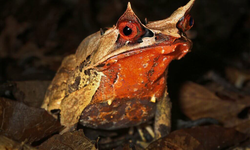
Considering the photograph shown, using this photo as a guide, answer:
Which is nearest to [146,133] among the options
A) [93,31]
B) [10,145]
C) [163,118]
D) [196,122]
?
[163,118]

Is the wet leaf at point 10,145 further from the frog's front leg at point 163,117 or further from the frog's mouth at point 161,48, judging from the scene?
the frog's front leg at point 163,117

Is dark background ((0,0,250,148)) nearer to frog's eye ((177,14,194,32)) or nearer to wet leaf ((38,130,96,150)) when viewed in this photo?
frog's eye ((177,14,194,32))

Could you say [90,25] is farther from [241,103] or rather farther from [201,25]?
[241,103]

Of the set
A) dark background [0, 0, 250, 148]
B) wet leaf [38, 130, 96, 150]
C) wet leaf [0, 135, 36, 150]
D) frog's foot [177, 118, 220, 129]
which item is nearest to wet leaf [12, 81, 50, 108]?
dark background [0, 0, 250, 148]

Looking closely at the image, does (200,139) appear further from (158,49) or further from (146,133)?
(158,49)

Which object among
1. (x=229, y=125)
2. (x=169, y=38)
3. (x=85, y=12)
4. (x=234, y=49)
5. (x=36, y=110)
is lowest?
(x=229, y=125)

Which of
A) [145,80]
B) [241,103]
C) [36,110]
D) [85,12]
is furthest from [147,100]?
[85,12]
